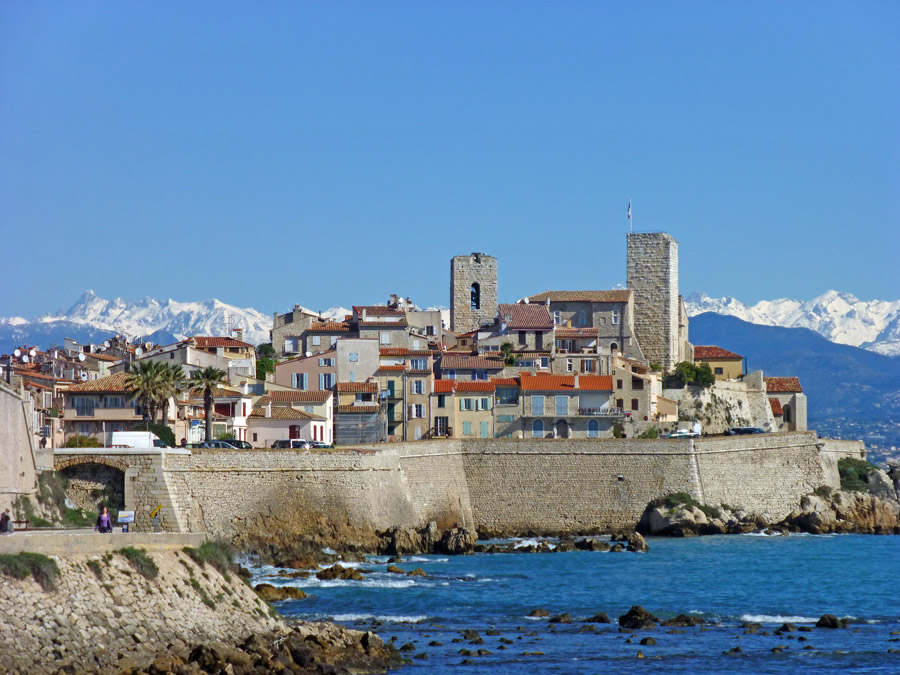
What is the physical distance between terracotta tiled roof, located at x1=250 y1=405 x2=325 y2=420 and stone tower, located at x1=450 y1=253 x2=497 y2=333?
30480 millimetres

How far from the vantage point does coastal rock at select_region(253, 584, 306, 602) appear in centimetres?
4628

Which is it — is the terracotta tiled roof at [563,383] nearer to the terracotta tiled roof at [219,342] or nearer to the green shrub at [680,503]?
the green shrub at [680,503]

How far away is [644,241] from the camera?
321 ft

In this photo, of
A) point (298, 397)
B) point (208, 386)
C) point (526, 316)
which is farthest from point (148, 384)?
point (526, 316)

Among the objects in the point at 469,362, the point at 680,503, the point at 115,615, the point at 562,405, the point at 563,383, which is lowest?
the point at 115,615

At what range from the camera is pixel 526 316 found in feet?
289

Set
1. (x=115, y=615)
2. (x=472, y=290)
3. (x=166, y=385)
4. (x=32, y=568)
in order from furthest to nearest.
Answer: (x=472, y=290) < (x=166, y=385) < (x=115, y=615) < (x=32, y=568)

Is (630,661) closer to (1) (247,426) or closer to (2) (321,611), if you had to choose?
(2) (321,611)

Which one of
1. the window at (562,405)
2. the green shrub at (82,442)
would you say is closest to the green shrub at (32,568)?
the green shrub at (82,442)

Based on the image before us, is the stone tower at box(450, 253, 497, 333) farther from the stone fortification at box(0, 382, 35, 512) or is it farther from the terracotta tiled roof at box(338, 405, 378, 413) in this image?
the stone fortification at box(0, 382, 35, 512)

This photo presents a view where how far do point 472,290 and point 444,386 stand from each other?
76.5ft

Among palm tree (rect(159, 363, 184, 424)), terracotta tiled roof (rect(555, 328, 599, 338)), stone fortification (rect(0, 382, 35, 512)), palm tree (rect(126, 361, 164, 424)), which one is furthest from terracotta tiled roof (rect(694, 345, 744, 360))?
stone fortification (rect(0, 382, 35, 512))

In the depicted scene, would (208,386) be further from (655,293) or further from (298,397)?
(655,293)

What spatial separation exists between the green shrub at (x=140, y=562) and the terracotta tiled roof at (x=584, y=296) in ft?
195
